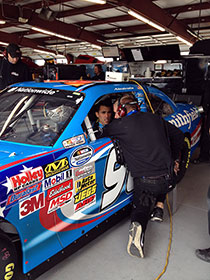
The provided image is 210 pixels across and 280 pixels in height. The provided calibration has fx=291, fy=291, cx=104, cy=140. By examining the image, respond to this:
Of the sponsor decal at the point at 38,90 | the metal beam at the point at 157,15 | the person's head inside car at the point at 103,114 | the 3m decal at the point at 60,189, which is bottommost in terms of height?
the 3m decal at the point at 60,189

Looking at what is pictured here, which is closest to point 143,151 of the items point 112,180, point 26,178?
point 112,180

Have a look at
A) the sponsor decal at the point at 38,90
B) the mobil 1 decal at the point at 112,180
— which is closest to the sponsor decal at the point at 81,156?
the mobil 1 decal at the point at 112,180

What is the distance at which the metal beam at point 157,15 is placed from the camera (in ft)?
34.1

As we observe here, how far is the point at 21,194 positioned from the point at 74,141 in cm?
63

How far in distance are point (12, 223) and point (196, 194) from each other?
275 cm

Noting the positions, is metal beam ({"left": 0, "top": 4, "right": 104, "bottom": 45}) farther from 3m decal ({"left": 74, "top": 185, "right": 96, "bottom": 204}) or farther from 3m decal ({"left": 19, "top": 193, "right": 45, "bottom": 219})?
3m decal ({"left": 19, "top": 193, "right": 45, "bottom": 219})

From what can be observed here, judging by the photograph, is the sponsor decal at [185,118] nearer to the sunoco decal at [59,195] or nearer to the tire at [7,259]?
the sunoco decal at [59,195]

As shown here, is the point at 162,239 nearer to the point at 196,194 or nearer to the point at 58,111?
the point at 196,194

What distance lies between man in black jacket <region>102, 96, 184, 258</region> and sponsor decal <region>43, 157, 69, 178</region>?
677 millimetres

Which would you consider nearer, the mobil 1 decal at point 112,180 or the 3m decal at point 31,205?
the 3m decal at point 31,205

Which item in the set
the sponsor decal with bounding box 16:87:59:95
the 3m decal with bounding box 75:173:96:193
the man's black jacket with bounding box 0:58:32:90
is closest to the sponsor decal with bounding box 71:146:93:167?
the 3m decal with bounding box 75:173:96:193

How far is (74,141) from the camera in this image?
224 cm

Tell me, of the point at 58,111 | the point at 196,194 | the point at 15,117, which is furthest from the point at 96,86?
the point at 196,194

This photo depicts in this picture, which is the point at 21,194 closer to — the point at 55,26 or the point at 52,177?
the point at 52,177
